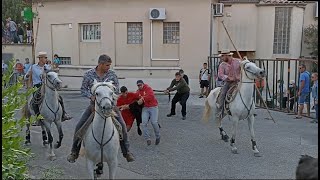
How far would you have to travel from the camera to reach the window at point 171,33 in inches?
728

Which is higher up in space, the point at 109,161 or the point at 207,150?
the point at 109,161

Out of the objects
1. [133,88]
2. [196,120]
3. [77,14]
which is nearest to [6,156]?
[196,120]

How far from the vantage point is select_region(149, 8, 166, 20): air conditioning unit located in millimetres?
18078

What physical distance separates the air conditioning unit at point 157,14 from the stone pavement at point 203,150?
647 cm

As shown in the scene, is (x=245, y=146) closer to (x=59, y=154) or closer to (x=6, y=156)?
(x=59, y=154)

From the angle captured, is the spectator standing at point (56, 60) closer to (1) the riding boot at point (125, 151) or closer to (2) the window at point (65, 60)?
(2) the window at point (65, 60)

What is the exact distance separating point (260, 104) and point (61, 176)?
9686 millimetres

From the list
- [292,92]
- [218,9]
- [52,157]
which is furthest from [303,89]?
[52,157]

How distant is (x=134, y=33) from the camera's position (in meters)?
19.0

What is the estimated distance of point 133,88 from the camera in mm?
18703

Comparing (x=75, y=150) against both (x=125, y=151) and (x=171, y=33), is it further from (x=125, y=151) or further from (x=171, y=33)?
→ (x=171, y=33)

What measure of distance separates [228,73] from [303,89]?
4.54 m

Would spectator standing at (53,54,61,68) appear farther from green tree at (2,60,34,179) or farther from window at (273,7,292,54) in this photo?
green tree at (2,60,34,179)

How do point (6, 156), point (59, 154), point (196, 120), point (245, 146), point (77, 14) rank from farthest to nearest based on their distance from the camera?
1. point (77, 14)
2. point (196, 120)
3. point (245, 146)
4. point (59, 154)
5. point (6, 156)
